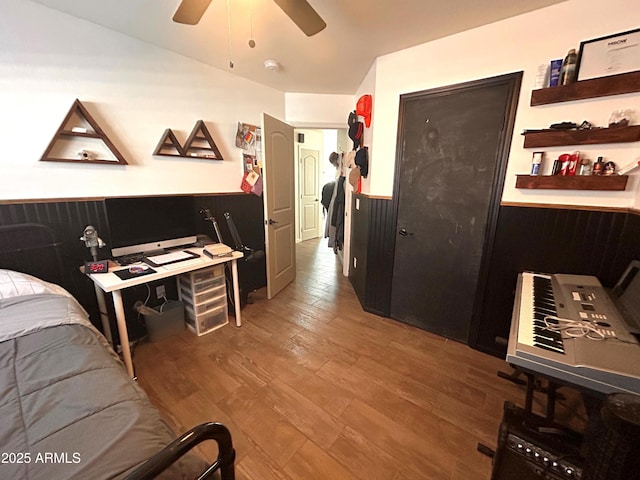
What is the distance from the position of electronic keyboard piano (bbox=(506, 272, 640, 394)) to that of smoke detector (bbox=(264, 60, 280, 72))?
8.39 ft

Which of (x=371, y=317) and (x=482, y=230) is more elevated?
(x=482, y=230)

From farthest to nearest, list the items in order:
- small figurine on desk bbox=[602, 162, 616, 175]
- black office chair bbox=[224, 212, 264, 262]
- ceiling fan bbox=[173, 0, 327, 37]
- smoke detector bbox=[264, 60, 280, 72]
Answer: black office chair bbox=[224, 212, 264, 262]
smoke detector bbox=[264, 60, 280, 72]
small figurine on desk bbox=[602, 162, 616, 175]
ceiling fan bbox=[173, 0, 327, 37]

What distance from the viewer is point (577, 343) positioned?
967 mm

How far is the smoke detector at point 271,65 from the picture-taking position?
90.6 inches

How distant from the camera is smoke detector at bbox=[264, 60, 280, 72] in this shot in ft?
7.55

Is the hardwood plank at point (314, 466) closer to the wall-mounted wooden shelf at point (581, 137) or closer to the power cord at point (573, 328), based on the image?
the power cord at point (573, 328)

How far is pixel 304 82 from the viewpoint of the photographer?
9.23 feet

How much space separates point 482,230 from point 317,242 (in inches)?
151

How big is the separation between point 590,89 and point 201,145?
2.81m

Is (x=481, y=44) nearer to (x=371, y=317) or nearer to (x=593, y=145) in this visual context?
(x=593, y=145)

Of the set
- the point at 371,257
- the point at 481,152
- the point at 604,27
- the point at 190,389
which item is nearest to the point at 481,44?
the point at 604,27

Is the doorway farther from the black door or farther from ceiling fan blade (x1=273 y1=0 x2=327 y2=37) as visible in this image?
ceiling fan blade (x1=273 y1=0 x2=327 y2=37)

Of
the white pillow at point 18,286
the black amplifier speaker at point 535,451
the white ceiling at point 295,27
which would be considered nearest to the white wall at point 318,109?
the white ceiling at point 295,27

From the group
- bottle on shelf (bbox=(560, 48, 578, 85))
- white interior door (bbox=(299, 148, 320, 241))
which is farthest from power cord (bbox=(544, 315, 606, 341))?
white interior door (bbox=(299, 148, 320, 241))
